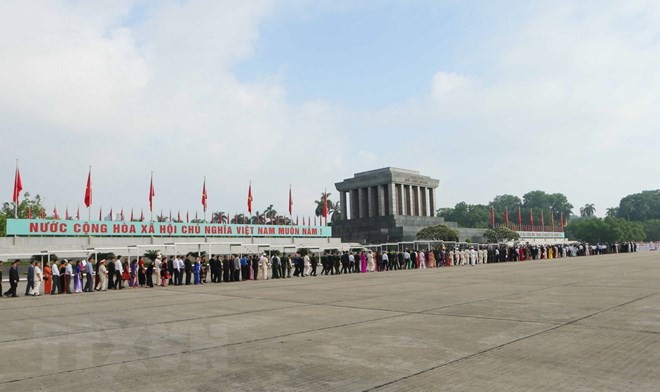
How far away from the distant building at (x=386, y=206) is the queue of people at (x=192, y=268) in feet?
126

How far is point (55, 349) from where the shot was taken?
827 cm

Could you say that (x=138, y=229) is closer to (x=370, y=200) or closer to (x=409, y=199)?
(x=370, y=200)

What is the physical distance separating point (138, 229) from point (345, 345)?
44.9 meters

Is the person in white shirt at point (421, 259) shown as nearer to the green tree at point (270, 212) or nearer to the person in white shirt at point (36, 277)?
the person in white shirt at point (36, 277)

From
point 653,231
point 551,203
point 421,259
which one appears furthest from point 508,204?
point 421,259

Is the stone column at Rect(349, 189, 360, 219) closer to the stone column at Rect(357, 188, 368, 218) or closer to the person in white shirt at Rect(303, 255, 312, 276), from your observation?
the stone column at Rect(357, 188, 368, 218)

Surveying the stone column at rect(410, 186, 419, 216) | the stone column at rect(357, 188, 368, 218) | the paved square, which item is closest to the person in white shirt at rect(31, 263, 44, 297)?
the paved square

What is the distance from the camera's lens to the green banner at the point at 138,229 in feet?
137

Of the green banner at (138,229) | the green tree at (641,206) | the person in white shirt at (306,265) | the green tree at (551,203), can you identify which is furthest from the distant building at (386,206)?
the green tree at (641,206)

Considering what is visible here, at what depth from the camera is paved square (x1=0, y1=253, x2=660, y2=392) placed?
6000 mm

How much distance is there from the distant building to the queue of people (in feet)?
126

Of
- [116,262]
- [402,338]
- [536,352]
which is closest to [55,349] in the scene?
[402,338]

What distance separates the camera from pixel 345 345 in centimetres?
813

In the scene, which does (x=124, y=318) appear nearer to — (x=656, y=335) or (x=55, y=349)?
(x=55, y=349)
